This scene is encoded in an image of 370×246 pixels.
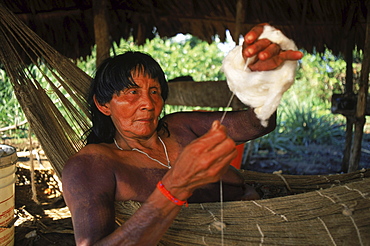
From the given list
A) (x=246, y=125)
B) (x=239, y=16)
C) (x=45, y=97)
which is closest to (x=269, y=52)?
(x=246, y=125)

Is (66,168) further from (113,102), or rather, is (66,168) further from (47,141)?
(47,141)

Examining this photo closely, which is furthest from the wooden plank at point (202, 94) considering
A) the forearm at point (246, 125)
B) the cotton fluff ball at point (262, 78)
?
the cotton fluff ball at point (262, 78)

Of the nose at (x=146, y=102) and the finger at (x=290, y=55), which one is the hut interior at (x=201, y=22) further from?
the finger at (x=290, y=55)

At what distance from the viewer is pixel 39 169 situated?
3385 mm

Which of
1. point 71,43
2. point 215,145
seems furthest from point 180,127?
point 71,43

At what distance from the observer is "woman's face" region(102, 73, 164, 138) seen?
1.35 meters

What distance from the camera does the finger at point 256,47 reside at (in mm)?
993

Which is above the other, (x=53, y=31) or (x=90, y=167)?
(x=53, y=31)

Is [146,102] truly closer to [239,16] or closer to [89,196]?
[89,196]

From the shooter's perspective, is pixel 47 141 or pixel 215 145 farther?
pixel 47 141

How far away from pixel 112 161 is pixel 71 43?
2.79 m

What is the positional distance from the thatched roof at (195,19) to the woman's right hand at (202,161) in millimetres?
2533

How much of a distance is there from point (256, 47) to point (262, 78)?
135mm

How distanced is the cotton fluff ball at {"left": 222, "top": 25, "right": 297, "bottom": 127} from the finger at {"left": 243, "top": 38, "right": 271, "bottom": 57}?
0.06 feet
